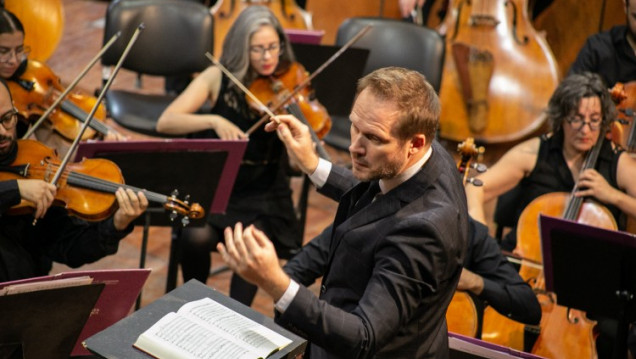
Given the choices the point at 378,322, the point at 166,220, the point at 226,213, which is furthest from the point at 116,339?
the point at 226,213

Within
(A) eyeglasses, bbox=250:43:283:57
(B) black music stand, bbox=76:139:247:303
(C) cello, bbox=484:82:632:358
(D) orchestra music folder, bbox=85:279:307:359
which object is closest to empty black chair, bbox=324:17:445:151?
(A) eyeglasses, bbox=250:43:283:57

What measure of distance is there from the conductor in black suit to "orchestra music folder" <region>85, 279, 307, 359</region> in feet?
0.16

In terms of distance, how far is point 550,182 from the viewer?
3299mm

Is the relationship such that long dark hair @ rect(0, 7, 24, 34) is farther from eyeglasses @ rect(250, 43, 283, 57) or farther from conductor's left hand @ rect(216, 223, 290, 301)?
conductor's left hand @ rect(216, 223, 290, 301)

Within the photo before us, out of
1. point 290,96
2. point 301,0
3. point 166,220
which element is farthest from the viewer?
point 301,0

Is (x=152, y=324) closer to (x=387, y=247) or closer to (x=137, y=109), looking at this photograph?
(x=387, y=247)

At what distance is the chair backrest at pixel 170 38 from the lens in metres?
4.18

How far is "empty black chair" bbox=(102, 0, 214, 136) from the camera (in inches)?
162

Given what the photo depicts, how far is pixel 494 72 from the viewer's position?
511 centimetres

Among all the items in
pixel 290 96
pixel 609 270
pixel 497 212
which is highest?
pixel 290 96

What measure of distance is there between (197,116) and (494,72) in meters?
2.37

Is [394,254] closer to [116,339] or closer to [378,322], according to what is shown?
[378,322]

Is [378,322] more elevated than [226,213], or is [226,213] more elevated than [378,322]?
[378,322]

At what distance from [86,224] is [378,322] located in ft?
4.19
